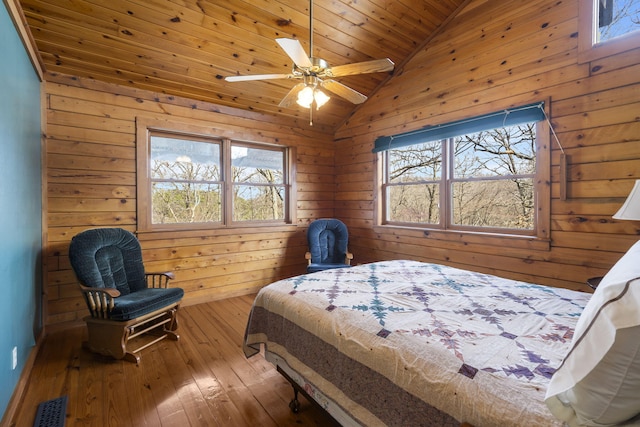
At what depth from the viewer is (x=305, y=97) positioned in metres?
2.26

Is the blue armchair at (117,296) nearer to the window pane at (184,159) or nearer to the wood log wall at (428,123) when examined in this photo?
the wood log wall at (428,123)

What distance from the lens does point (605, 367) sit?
71 cm

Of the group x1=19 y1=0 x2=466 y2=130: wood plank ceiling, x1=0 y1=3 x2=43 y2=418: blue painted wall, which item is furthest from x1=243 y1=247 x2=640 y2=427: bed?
x1=19 y1=0 x2=466 y2=130: wood plank ceiling

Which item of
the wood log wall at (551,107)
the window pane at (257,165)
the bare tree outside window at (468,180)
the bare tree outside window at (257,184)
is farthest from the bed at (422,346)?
the window pane at (257,165)

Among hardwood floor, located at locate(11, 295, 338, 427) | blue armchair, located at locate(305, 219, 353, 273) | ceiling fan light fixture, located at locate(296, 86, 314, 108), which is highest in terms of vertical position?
ceiling fan light fixture, located at locate(296, 86, 314, 108)

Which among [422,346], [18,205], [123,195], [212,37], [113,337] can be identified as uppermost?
[212,37]

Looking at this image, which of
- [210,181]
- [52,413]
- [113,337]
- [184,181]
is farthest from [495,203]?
[52,413]

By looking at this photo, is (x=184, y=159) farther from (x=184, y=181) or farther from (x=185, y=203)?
(x=185, y=203)

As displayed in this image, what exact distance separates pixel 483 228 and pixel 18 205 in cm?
401

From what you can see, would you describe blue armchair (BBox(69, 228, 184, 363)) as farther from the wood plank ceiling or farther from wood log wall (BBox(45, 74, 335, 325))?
the wood plank ceiling

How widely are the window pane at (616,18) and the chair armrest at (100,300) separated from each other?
446 centimetres

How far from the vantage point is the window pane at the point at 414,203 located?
376cm

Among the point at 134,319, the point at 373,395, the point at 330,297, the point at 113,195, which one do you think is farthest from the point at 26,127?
the point at 373,395

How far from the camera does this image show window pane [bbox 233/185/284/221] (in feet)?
13.6
